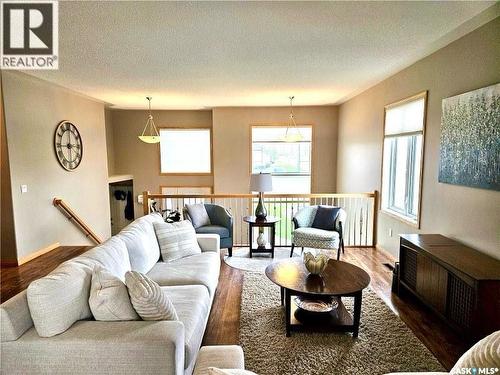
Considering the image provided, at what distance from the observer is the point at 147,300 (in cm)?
169

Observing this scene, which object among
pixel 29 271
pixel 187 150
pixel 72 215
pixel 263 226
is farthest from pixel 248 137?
pixel 29 271

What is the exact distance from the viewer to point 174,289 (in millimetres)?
2463

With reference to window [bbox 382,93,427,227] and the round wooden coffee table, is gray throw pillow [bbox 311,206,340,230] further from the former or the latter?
the round wooden coffee table

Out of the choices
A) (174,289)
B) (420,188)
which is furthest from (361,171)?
(174,289)

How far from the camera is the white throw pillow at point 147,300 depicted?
1.70 m

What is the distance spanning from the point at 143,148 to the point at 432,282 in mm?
7199

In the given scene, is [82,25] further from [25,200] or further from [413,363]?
[413,363]

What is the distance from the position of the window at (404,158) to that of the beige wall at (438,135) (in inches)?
5.1

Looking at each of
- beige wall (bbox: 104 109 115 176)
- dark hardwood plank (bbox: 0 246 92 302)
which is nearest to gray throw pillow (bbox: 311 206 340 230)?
dark hardwood plank (bbox: 0 246 92 302)

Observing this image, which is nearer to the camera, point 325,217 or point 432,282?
point 432,282

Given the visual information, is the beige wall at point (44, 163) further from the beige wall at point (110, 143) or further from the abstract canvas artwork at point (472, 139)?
the abstract canvas artwork at point (472, 139)

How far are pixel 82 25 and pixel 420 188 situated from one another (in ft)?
13.3

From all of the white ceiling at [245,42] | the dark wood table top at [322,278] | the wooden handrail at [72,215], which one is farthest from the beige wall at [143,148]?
the dark wood table top at [322,278]

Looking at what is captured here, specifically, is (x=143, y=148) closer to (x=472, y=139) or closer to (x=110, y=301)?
(x=110, y=301)
